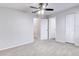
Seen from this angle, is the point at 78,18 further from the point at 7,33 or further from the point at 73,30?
the point at 7,33

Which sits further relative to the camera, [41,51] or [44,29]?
[44,29]

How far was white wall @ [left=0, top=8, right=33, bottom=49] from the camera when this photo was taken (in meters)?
4.86

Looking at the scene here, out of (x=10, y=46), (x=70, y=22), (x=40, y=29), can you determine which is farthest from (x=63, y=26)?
(x=10, y=46)

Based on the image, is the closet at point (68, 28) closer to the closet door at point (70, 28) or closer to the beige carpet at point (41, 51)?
the closet door at point (70, 28)

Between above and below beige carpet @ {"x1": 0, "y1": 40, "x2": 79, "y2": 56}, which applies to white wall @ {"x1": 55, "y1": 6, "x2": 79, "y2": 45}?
above

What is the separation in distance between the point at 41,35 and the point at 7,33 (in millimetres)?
3569

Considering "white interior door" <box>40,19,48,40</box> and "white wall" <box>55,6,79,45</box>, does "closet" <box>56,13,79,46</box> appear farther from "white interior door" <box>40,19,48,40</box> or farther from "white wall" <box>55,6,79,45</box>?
"white interior door" <box>40,19,48,40</box>

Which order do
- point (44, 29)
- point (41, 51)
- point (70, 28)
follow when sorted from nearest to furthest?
point (41, 51)
point (70, 28)
point (44, 29)

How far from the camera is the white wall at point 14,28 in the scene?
4863 mm

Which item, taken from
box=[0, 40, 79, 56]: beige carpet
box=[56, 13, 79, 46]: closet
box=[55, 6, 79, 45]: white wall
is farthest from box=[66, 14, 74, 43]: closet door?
box=[0, 40, 79, 56]: beige carpet

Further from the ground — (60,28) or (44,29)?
(60,28)

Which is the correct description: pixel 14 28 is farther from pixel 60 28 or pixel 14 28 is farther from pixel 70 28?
pixel 70 28

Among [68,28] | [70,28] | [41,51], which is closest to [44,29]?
[68,28]

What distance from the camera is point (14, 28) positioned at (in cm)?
546
